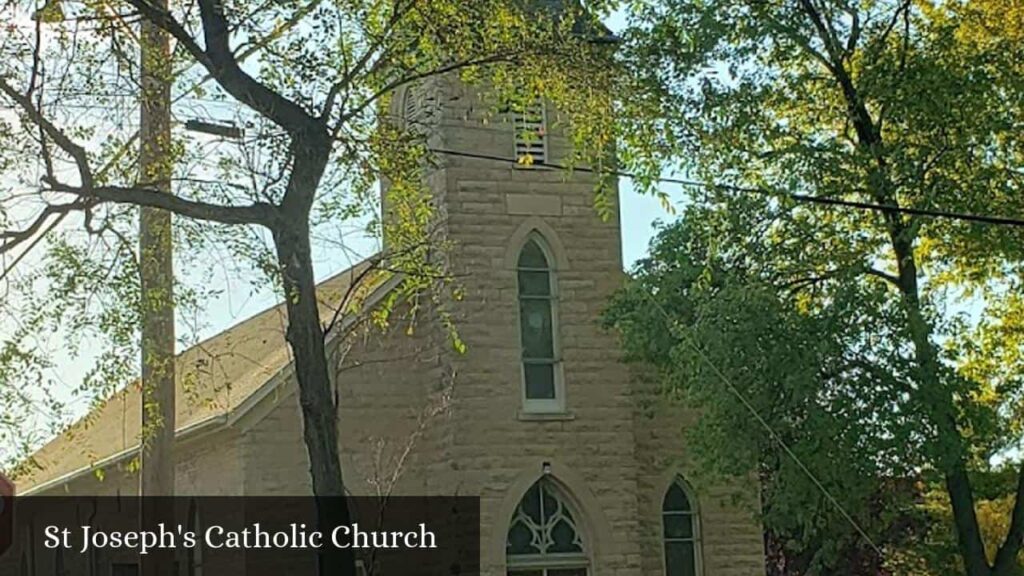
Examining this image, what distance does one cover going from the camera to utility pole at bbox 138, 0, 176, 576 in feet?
37.5

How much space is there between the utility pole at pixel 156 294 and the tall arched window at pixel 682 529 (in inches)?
335

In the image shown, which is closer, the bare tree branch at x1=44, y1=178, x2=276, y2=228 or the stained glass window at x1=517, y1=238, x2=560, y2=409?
the bare tree branch at x1=44, y1=178, x2=276, y2=228

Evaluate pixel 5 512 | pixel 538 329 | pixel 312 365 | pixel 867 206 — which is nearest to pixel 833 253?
pixel 867 206

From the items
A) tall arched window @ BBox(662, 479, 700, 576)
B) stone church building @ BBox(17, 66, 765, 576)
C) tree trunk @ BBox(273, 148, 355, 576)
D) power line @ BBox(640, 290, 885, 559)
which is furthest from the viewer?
tall arched window @ BBox(662, 479, 700, 576)

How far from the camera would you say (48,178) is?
1054 centimetres

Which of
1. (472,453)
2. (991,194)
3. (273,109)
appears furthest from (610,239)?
(273,109)

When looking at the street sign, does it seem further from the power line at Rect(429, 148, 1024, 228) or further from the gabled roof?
the power line at Rect(429, 148, 1024, 228)

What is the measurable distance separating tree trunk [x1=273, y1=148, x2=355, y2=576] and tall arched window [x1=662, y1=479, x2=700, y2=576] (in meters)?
8.93

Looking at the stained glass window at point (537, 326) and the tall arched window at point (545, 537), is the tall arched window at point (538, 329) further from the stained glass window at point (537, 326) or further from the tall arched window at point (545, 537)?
the tall arched window at point (545, 537)

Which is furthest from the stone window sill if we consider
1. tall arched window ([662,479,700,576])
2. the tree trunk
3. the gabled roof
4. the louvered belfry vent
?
the tree trunk

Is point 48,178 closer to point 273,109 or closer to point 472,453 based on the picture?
point 273,109

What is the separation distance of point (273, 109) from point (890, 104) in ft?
27.2

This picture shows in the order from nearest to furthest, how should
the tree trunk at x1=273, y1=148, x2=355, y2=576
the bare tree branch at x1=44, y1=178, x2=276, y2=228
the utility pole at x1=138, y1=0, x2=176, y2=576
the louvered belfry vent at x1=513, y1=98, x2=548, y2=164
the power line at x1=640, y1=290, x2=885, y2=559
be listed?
the tree trunk at x1=273, y1=148, x2=355, y2=576, the bare tree branch at x1=44, y1=178, x2=276, y2=228, the utility pole at x1=138, y1=0, x2=176, y2=576, the power line at x1=640, y1=290, x2=885, y2=559, the louvered belfry vent at x1=513, y1=98, x2=548, y2=164

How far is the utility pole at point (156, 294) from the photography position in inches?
450
